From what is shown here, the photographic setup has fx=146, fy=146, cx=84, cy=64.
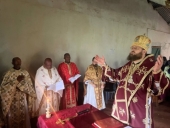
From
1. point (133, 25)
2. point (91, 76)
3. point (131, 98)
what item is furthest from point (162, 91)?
point (133, 25)

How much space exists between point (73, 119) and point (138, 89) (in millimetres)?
1084

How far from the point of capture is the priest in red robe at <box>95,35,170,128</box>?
2174 millimetres

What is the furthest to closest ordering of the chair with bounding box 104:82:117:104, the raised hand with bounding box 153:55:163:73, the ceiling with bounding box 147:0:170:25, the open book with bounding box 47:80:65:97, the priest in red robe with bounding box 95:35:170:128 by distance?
the ceiling with bounding box 147:0:170:25 < the chair with bounding box 104:82:117:104 < the open book with bounding box 47:80:65:97 < the priest in red robe with bounding box 95:35:170:128 < the raised hand with bounding box 153:55:163:73

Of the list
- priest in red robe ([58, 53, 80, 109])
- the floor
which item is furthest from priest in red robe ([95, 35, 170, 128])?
the floor

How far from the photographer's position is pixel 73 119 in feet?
7.07

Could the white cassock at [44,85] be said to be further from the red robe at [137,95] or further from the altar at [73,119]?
the red robe at [137,95]

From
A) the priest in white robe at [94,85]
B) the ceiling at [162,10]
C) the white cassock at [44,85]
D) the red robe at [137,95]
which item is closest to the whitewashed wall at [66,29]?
the white cassock at [44,85]

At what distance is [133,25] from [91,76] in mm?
4954

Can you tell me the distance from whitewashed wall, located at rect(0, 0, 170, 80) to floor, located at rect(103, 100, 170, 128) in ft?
6.11

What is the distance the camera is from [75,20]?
18.3 ft

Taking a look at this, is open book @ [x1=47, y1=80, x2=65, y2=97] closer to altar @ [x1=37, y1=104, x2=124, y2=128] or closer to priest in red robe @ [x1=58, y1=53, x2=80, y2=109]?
priest in red robe @ [x1=58, y1=53, x2=80, y2=109]

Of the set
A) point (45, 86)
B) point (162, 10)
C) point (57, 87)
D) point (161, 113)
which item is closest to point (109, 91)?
point (161, 113)

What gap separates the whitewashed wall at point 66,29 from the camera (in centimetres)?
415

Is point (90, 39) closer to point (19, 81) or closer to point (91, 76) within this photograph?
point (91, 76)
